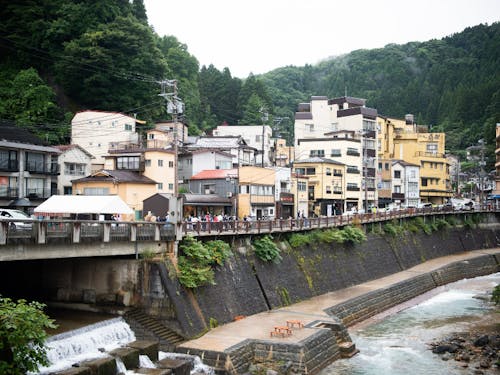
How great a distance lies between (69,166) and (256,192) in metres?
18.0

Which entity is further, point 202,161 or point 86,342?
point 202,161

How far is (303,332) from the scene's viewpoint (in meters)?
27.4

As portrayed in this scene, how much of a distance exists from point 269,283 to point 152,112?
38632mm

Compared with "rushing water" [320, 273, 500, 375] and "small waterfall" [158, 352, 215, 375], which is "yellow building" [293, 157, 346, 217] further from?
"small waterfall" [158, 352, 215, 375]

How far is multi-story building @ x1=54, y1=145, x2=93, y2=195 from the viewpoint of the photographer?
49875 millimetres

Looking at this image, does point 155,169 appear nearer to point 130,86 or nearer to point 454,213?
point 130,86

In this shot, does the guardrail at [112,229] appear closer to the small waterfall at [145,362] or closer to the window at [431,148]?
the small waterfall at [145,362]

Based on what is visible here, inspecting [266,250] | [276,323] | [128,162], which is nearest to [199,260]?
[276,323]

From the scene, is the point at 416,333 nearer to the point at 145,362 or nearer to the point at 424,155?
the point at 145,362

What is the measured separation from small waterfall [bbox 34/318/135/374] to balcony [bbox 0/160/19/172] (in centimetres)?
2254

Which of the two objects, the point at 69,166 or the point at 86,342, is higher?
the point at 69,166

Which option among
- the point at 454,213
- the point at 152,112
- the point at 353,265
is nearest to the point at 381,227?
the point at 353,265

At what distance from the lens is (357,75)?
559ft

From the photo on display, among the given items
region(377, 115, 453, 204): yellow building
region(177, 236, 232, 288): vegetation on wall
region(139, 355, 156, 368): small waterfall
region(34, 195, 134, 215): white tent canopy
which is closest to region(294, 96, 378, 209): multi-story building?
region(377, 115, 453, 204): yellow building
